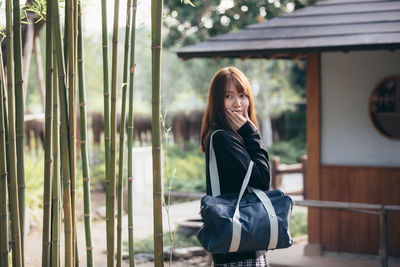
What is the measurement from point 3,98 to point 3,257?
2.14 feet

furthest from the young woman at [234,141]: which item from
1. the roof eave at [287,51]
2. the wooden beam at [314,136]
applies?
the wooden beam at [314,136]

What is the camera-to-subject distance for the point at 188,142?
1842 cm

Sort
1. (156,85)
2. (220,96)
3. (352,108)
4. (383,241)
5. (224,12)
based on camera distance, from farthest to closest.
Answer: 1. (224,12)
2. (352,108)
3. (383,241)
4. (220,96)
5. (156,85)

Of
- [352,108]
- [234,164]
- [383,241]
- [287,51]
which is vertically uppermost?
[287,51]

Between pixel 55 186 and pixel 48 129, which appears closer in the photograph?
pixel 48 129

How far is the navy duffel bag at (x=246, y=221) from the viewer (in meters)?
2.05

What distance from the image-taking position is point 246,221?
208 centimetres

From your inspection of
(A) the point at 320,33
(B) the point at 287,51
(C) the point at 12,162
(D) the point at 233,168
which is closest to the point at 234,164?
(D) the point at 233,168

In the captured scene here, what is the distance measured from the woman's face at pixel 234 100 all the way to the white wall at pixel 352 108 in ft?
12.6

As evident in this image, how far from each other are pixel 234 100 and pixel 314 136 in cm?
384

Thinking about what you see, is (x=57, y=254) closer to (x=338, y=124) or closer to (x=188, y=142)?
(x=338, y=124)

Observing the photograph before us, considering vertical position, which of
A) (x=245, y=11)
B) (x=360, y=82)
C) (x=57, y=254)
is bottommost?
(x=57, y=254)

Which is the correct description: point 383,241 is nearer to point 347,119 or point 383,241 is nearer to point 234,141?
point 347,119

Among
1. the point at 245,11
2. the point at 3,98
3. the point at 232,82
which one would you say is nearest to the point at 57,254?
the point at 3,98
